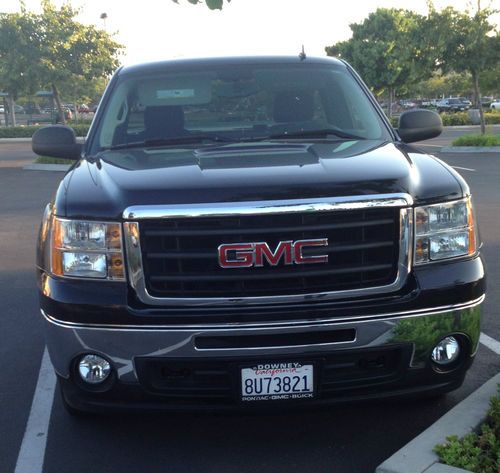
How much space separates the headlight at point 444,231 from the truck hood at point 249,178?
0.06 m

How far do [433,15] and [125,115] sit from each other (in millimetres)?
19288

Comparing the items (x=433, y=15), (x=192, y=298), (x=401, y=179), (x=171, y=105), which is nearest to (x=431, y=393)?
(x=401, y=179)

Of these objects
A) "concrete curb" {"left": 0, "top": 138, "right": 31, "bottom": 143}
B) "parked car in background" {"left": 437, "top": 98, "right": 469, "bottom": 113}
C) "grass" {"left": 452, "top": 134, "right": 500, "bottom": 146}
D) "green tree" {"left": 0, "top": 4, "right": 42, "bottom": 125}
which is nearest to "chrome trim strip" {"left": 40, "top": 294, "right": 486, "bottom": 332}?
"grass" {"left": 452, "top": 134, "right": 500, "bottom": 146}

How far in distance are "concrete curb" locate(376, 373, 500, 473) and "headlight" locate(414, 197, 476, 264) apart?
78 cm

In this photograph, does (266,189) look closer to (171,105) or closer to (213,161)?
(213,161)

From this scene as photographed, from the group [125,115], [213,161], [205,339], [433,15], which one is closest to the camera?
[205,339]

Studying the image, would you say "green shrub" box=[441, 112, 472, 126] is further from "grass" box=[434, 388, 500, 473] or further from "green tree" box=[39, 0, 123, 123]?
"grass" box=[434, 388, 500, 473]

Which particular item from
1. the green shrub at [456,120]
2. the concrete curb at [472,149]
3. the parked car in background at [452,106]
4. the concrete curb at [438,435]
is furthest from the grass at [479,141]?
the parked car in background at [452,106]

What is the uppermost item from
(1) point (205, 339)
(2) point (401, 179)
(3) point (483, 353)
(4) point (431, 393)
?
(2) point (401, 179)

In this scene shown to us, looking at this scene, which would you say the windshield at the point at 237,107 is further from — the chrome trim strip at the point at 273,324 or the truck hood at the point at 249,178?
A: the chrome trim strip at the point at 273,324

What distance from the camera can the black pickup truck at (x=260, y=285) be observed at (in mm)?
3252

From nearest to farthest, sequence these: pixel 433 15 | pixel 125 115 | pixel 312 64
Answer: pixel 125 115
pixel 312 64
pixel 433 15

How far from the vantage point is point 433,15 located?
875 inches

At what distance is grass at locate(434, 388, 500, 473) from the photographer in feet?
10.5
